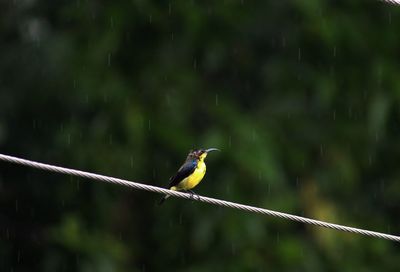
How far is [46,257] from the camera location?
1449 centimetres

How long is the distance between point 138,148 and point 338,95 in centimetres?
253

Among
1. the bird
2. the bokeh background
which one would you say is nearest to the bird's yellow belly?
the bird

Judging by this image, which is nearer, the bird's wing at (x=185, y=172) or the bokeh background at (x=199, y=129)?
the bird's wing at (x=185, y=172)

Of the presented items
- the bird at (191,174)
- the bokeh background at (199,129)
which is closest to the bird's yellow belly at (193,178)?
the bird at (191,174)

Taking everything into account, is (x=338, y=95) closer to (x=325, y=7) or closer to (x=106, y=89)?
(x=325, y=7)

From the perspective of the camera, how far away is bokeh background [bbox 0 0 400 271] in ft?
45.5

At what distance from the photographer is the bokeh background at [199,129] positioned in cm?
1388

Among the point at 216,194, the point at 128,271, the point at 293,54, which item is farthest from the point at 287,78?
the point at 128,271

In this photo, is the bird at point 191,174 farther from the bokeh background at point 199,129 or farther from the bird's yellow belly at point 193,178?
the bokeh background at point 199,129

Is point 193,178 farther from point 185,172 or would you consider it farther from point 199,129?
point 199,129

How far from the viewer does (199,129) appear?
14555mm

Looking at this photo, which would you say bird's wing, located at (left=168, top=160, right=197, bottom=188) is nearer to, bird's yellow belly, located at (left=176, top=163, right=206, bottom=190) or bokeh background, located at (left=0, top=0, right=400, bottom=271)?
bird's yellow belly, located at (left=176, top=163, right=206, bottom=190)

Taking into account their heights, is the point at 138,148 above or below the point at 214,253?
above

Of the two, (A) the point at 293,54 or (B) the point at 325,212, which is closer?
(B) the point at 325,212
